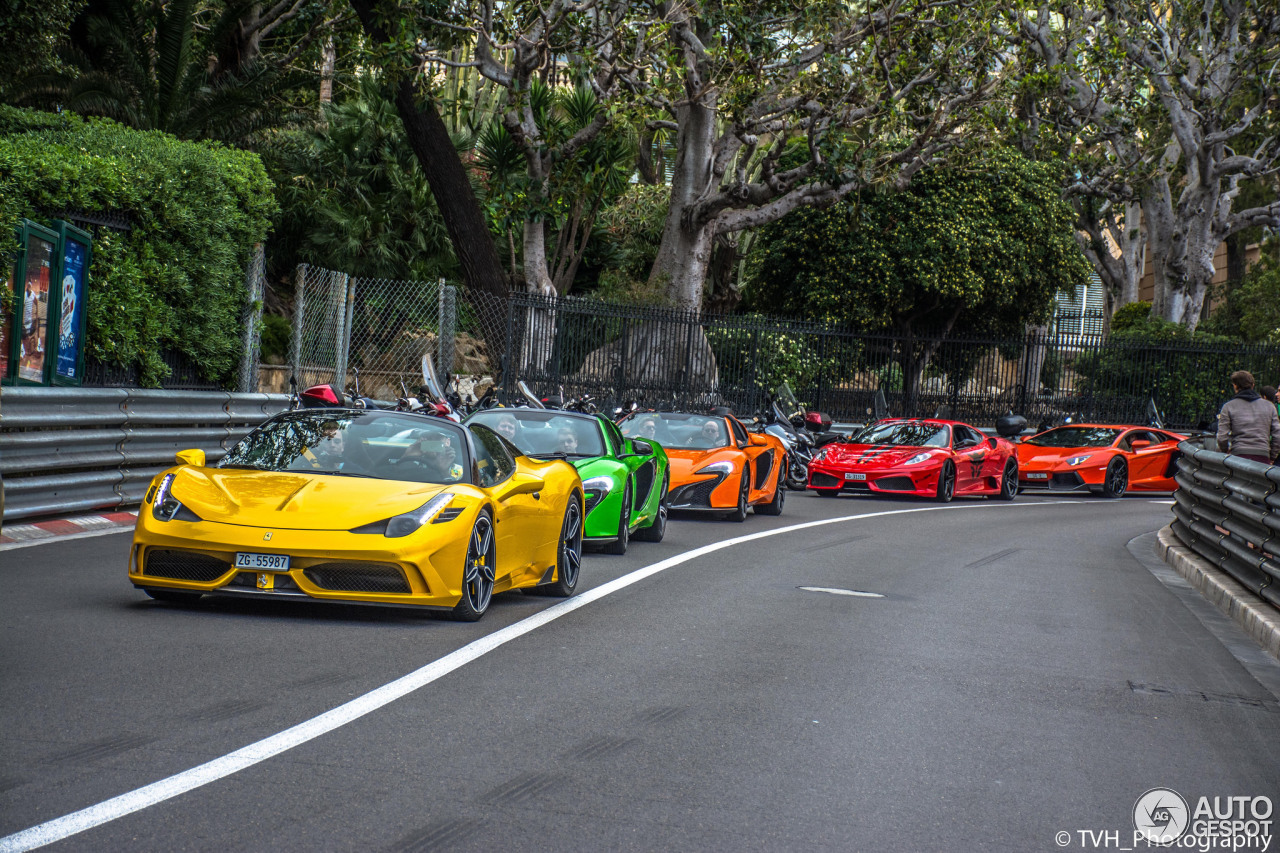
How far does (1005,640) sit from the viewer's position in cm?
916

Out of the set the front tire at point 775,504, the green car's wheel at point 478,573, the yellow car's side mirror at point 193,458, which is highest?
the yellow car's side mirror at point 193,458

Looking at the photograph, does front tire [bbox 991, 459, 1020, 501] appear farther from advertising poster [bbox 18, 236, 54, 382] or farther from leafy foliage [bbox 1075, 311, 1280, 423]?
advertising poster [bbox 18, 236, 54, 382]

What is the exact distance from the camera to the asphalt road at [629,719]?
4.61 meters

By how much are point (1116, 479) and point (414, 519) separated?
67.3ft

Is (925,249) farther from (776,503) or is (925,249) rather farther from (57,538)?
(57,538)

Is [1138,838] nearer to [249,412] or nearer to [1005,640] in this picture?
[1005,640]

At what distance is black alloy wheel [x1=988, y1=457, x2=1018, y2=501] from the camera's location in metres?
24.2

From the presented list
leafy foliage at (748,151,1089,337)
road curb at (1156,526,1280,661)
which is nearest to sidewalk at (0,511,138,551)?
road curb at (1156,526,1280,661)

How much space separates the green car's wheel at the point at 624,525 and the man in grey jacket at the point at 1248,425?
6771 mm

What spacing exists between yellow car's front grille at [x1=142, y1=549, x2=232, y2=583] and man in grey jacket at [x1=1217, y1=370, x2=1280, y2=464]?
11.4 metres

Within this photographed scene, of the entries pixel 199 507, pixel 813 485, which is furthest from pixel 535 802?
pixel 813 485

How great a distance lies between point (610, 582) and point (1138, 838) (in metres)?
6.28

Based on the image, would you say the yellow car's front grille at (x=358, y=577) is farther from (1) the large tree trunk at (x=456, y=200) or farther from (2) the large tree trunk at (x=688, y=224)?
(2) the large tree trunk at (x=688, y=224)

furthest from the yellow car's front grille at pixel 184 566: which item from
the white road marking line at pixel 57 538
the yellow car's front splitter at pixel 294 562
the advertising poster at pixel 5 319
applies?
the advertising poster at pixel 5 319
